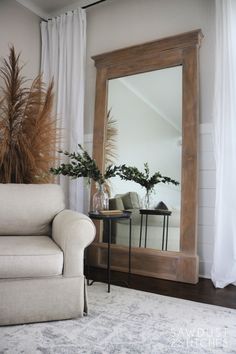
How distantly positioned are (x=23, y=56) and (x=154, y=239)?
2.49m

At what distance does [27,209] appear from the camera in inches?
81.0

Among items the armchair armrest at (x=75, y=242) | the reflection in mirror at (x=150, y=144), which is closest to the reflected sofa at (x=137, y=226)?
the reflection in mirror at (x=150, y=144)

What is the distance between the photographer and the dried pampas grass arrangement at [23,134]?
2746mm

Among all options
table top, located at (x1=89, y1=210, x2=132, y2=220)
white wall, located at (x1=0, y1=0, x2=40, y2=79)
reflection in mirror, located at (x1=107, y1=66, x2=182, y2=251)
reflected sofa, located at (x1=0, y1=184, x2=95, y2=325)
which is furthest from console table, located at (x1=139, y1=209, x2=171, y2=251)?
white wall, located at (x1=0, y1=0, x2=40, y2=79)

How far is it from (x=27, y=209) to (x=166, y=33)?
2105mm

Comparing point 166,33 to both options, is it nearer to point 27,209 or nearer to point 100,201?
point 100,201

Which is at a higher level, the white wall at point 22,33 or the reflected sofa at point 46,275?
the white wall at point 22,33

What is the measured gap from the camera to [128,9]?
3025 millimetres

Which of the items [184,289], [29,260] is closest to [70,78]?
[29,260]

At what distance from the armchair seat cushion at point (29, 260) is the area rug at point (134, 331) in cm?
28

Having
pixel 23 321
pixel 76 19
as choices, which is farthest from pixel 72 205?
pixel 76 19

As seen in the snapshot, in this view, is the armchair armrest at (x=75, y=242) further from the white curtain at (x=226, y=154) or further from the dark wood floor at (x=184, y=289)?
the white curtain at (x=226, y=154)

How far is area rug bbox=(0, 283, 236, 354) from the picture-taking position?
1352 mm

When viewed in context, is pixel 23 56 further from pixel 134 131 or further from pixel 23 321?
pixel 23 321
